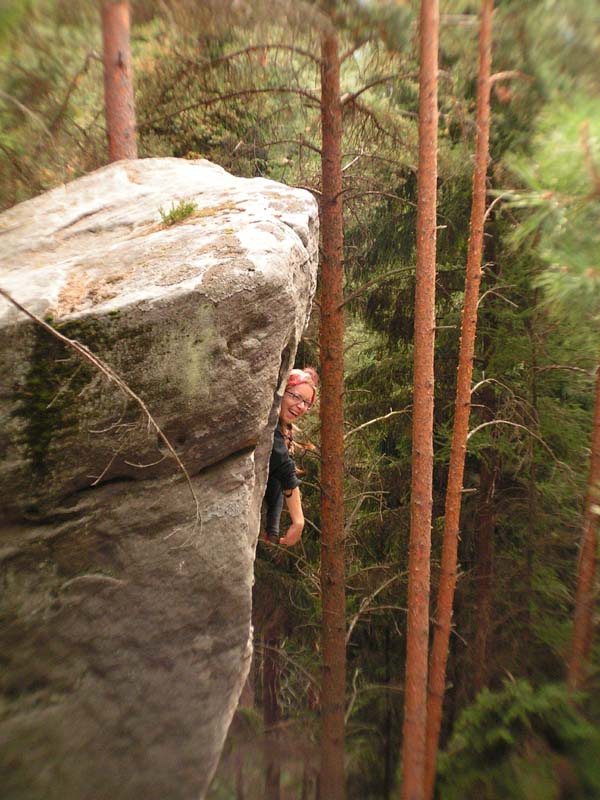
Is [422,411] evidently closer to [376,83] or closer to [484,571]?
[376,83]

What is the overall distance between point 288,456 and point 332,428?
1694 millimetres

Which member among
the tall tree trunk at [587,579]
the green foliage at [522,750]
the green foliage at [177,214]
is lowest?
the green foliage at [522,750]

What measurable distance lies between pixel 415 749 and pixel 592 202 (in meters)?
5.57

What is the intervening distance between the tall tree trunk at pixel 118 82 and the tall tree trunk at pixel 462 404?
3.23m

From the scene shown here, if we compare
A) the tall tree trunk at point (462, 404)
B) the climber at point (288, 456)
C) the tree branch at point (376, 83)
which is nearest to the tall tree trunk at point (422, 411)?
the tree branch at point (376, 83)

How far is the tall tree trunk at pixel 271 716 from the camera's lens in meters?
9.47

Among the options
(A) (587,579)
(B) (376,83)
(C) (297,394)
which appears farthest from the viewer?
(A) (587,579)

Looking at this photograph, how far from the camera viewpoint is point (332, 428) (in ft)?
21.2

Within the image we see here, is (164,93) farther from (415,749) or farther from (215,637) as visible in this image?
(415,749)

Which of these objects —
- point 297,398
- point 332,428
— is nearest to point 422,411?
point 332,428

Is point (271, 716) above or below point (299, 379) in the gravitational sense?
below

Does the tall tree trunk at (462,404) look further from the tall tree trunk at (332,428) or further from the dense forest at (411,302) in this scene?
the tall tree trunk at (332,428)

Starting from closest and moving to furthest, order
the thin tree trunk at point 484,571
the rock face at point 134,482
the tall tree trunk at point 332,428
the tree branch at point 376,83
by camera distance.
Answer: the rock face at point 134,482 < the tree branch at point 376,83 < the tall tree trunk at point 332,428 < the thin tree trunk at point 484,571

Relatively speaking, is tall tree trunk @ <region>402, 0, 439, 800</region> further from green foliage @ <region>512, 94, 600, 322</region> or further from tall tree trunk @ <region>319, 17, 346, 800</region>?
green foliage @ <region>512, 94, 600, 322</region>
